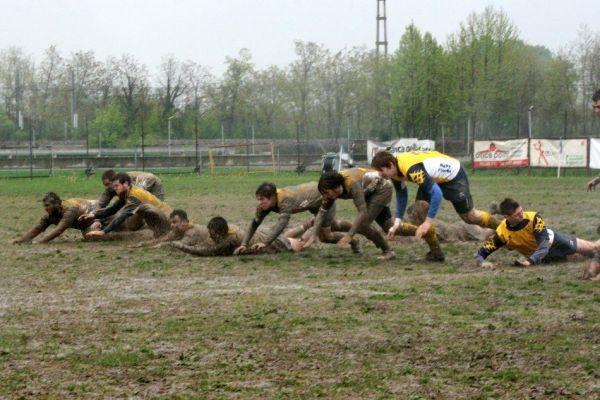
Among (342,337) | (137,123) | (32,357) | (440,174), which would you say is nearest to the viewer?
(32,357)

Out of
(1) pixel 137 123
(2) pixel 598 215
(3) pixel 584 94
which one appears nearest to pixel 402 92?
Answer: (3) pixel 584 94

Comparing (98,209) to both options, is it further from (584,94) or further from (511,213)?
(584,94)

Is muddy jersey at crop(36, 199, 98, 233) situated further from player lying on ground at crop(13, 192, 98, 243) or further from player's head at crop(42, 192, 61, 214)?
player's head at crop(42, 192, 61, 214)

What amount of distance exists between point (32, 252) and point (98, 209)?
1528 mm

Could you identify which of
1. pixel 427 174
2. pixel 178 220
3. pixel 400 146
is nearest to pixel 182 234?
pixel 178 220

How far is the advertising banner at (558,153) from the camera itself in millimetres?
39688

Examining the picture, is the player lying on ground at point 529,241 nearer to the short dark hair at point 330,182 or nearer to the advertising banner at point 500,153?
the short dark hair at point 330,182

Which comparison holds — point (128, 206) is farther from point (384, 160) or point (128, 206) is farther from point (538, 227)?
point (538, 227)

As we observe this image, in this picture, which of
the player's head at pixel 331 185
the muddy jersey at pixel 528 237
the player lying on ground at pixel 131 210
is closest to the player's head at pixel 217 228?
the player's head at pixel 331 185

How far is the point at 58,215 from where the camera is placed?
15703 millimetres

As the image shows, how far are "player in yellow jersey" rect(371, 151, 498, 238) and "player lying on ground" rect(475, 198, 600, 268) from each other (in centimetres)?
83

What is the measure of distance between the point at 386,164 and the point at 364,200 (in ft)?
2.92

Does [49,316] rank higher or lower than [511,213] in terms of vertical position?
lower

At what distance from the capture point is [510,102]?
59.1 metres
